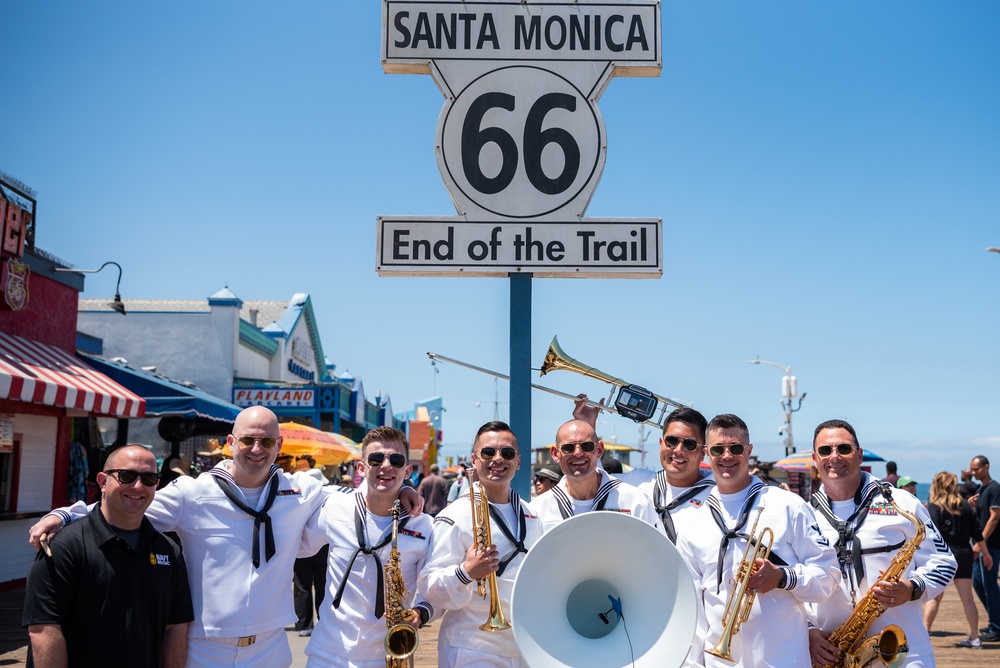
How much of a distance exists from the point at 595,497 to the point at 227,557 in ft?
5.74

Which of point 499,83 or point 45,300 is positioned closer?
point 499,83

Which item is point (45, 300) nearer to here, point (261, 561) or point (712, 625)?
point (261, 561)

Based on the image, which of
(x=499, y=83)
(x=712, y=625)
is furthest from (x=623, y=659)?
(x=499, y=83)

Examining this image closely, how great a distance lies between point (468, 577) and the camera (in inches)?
144

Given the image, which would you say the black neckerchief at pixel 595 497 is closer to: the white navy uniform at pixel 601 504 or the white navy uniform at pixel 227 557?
the white navy uniform at pixel 601 504

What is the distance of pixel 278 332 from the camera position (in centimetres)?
3186

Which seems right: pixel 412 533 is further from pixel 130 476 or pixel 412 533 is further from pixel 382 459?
pixel 130 476

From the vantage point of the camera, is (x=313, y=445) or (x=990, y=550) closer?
(x=990, y=550)

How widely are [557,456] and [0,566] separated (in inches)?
416

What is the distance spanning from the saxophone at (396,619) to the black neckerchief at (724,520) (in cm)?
139

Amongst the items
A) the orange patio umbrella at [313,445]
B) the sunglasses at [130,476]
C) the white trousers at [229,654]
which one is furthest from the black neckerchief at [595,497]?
the orange patio umbrella at [313,445]

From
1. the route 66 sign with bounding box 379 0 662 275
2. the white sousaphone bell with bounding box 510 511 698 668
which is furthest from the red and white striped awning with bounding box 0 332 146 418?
the white sousaphone bell with bounding box 510 511 698 668

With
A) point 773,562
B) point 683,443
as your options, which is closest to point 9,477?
point 683,443

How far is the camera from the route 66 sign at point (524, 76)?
568 centimetres
